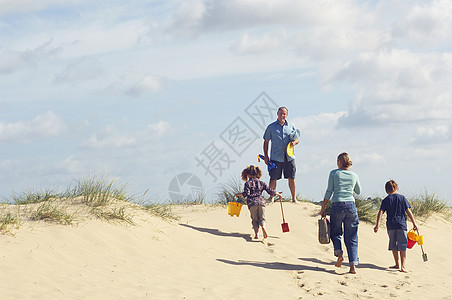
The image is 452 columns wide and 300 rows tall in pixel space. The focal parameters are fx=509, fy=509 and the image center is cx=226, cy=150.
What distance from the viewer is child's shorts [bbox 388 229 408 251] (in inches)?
364

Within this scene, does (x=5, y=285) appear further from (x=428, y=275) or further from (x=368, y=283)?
(x=428, y=275)

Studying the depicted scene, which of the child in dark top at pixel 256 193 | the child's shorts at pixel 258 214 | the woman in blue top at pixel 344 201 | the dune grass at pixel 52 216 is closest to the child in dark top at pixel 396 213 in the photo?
the woman in blue top at pixel 344 201

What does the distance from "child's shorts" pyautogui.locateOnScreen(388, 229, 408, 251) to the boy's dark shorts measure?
10.5 feet

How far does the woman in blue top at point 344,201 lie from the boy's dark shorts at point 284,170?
10.7ft

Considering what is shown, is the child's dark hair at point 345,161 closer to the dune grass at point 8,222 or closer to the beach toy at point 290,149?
the beach toy at point 290,149

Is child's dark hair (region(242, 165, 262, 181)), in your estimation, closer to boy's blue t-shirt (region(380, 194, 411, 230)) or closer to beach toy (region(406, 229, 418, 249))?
boy's blue t-shirt (region(380, 194, 411, 230))

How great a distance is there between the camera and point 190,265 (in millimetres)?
8547

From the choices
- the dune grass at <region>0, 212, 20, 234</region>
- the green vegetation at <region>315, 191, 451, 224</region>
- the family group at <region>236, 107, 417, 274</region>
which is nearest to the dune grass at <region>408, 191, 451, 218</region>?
the green vegetation at <region>315, 191, 451, 224</region>

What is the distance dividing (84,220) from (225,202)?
5.55 m

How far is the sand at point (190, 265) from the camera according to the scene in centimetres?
728

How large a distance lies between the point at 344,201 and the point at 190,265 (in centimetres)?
280

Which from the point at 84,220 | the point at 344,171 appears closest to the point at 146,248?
the point at 84,220

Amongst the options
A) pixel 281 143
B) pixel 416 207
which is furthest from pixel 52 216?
pixel 416 207

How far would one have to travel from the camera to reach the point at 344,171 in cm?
861
